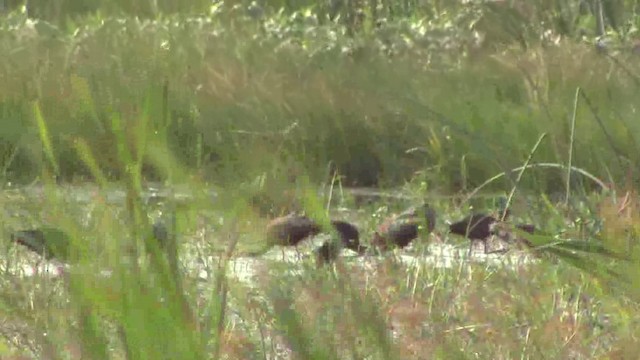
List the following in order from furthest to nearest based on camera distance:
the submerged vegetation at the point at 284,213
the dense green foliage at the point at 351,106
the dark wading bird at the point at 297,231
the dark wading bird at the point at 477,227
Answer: the dense green foliage at the point at 351,106 < the dark wading bird at the point at 477,227 < the dark wading bird at the point at 297,231 < the submerged vegetation at the point at 284,213

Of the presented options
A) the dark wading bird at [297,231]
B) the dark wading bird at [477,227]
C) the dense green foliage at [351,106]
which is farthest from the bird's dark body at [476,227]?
the dense green foliage at [351,106]

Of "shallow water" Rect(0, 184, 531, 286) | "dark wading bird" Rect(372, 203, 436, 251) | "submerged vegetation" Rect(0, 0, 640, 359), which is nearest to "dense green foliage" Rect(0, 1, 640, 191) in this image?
"submerged vegetation" Rect(0, 0, 640, 359)

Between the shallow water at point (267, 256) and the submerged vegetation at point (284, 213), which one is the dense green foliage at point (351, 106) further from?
the shallow water at point (267, 256)

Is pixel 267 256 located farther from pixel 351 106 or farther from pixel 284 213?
pixel 351 106

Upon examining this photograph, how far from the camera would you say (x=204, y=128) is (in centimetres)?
461

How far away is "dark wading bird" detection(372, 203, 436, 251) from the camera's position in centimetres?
228

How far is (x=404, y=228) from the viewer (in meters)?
2.28

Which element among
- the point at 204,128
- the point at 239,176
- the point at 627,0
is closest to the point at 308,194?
the point at 239,176

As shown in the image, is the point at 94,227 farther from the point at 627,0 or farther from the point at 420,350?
the point at 627,0

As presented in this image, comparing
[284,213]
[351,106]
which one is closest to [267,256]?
[284,213]

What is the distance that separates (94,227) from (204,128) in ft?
10.3

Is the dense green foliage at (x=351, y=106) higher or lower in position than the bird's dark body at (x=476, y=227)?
lower

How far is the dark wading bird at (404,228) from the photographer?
7.49 ft

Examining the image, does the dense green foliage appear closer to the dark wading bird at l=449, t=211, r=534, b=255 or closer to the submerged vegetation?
the submerged vegetation
